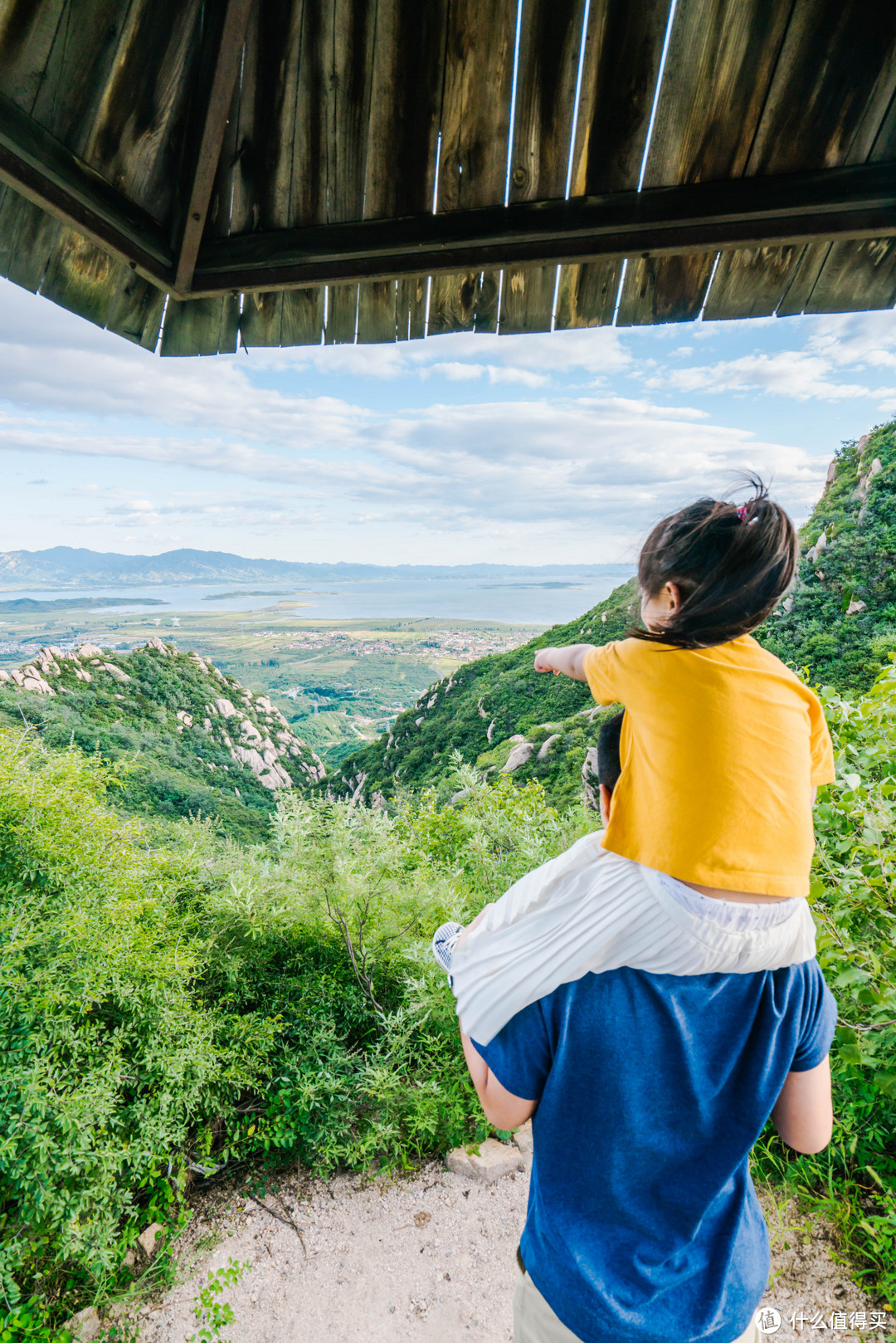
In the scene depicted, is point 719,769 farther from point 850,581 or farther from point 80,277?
point 850,581

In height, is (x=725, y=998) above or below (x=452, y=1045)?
above

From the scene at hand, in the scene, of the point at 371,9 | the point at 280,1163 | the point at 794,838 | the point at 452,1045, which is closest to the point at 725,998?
the point at 794,838

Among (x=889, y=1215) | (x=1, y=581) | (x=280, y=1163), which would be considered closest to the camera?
(x=889, y=1215)

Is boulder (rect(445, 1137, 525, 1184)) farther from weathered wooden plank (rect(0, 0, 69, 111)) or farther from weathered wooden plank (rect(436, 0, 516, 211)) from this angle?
weathered wooden plank (rect(0, 0, 69, 111))

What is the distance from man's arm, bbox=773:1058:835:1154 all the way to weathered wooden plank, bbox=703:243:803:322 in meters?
1.40

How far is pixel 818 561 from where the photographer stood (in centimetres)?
1769

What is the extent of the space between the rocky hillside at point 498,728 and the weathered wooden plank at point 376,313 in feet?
24.4

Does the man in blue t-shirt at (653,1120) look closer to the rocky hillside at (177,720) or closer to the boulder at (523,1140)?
the boulder at (523,1140)

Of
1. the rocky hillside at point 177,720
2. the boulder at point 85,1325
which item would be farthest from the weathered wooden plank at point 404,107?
the rocky hillside at point 177,720

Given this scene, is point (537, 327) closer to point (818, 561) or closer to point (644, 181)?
point (644, 181)

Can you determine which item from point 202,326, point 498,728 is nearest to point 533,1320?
point 202,326

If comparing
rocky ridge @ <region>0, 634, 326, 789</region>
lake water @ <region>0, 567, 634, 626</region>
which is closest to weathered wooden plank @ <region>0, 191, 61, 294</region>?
rocky ridge @ <region>0, 634, 326, 789</region>

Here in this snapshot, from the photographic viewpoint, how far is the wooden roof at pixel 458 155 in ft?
3.29

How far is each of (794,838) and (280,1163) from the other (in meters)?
2.75
